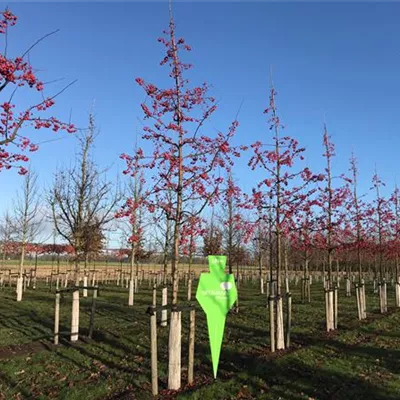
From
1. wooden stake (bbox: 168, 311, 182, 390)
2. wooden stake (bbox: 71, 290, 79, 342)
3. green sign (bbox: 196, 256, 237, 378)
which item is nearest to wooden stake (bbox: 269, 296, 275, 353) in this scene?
green sign (bbox: 196, 256, 237, 378)

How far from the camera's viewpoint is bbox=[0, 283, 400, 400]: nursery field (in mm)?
6082

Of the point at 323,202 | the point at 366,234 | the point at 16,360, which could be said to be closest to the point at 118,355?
the point at 16,360

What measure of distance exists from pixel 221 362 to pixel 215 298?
1.88 meters

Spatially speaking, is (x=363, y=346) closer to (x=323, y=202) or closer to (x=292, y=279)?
(x=323, y=202)

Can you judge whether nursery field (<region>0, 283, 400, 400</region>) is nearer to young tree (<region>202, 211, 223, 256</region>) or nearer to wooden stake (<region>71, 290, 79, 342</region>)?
wooden stake (<region>71, 290, 79, 342</region>)

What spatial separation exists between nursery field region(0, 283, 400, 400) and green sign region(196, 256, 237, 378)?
61cm

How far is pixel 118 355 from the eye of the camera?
831 cm

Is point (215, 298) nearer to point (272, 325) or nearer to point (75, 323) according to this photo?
point (272, 325)

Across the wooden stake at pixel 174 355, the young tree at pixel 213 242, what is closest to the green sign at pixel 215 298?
the wooden stake at pixel 174 355

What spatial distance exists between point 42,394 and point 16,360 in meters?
2.18

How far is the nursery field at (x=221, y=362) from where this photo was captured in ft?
20.0

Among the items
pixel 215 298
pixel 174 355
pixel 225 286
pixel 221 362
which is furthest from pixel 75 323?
pixel 225 286

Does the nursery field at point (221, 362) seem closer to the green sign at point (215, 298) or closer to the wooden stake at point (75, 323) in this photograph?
the wooden stake at point (75, 323)

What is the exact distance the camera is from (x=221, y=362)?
25.2ft
